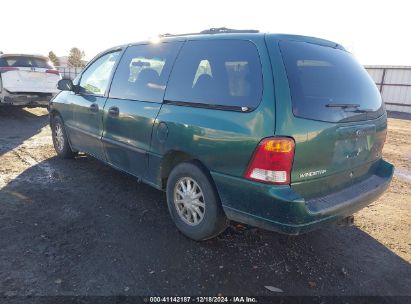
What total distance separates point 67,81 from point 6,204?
194 cm

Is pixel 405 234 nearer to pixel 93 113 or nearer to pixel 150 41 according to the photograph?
pixel 150 41

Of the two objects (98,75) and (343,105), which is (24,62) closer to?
(98,75)

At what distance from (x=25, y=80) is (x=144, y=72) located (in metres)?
7.19

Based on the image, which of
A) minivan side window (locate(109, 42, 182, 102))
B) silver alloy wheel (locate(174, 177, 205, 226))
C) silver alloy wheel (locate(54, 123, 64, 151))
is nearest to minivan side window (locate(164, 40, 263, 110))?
minivan side window (locate(109, 42, 182, 102))

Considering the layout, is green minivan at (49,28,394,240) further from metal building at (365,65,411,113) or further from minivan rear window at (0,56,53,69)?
metal building at (365,65,411,113)

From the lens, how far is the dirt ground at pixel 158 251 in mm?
2668

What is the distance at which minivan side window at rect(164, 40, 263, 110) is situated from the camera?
2.70m

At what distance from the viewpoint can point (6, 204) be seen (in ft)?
13.0

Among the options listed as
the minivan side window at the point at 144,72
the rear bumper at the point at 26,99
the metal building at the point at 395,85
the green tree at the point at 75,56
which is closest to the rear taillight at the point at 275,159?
the minivan side window at the point at 144,72

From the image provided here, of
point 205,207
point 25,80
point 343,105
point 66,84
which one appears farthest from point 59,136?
point 343,105

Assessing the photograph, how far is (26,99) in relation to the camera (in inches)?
371

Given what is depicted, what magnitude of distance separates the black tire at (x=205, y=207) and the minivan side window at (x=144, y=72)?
0.80m

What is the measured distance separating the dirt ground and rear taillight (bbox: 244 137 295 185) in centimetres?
90

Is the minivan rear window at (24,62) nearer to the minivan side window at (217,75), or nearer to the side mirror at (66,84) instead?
the side mirror at (66,84)
